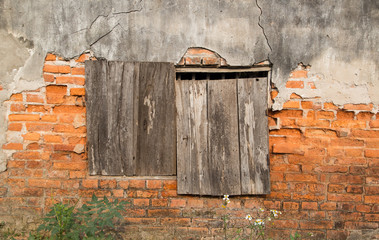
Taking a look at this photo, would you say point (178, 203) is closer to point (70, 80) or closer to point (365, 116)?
point (70, 80)

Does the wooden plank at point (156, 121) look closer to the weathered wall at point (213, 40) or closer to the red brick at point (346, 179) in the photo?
the weathered wall at point (213, 40)

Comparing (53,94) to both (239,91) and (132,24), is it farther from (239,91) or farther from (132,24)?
(239,91)

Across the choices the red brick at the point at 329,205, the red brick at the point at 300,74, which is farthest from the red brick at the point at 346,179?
the red brick at the point at 300,74

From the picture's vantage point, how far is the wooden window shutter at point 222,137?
3.05 metres

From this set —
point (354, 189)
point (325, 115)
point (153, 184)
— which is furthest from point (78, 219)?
point (354, 189)

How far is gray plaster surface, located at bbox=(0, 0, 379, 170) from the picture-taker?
2996 mm

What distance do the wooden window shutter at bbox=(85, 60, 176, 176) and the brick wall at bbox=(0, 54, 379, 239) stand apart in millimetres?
109

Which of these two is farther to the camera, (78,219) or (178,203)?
(178,203)

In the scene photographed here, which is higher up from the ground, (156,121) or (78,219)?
(156,121)

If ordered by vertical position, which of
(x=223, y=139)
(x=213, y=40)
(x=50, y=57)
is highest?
(x=213, y=40)

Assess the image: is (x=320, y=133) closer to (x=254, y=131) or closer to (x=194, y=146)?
(x=254, y=131)

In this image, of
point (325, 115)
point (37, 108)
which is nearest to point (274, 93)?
point (325, 115)

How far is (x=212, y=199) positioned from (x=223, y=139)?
0.62 meters

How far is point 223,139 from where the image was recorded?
3.07 metres
